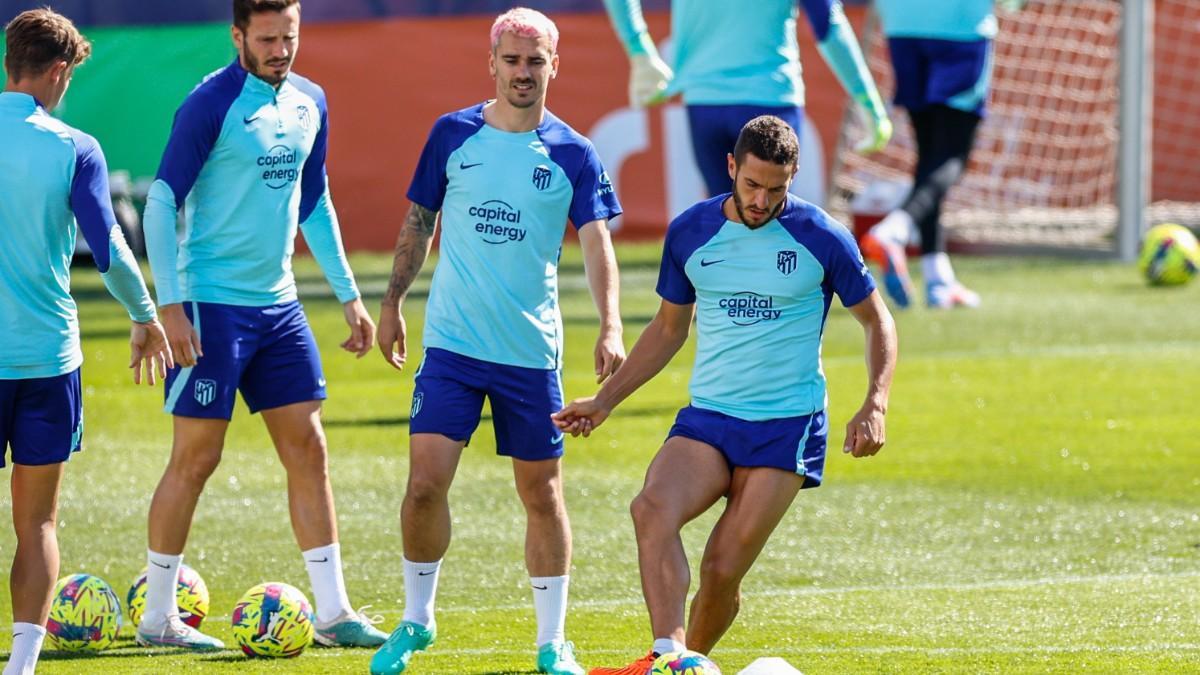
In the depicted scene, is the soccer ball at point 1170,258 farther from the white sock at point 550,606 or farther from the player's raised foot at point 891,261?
the white sock at point 550,606

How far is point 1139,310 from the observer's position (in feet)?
46.2

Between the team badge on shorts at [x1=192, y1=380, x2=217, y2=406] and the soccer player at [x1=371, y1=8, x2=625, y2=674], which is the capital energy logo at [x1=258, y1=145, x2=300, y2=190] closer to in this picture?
the soccer player at [x1=371, y1=8, x2=625, y2=674]

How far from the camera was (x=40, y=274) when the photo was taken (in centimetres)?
570

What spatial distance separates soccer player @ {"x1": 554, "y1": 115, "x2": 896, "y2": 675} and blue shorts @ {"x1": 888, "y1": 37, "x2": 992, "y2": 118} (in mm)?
7674

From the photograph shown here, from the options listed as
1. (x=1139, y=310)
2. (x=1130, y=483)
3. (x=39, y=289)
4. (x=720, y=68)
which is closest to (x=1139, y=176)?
(x=1139, y=310)

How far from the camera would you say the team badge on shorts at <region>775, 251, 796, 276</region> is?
19.3ft

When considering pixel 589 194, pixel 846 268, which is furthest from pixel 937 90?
pixel 846 268

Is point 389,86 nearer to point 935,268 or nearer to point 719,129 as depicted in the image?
point 935,268

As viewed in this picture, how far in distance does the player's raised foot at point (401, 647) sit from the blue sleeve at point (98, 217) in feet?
4.20

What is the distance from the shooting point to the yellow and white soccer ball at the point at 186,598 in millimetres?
6621

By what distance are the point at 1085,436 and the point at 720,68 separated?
2.72 meters

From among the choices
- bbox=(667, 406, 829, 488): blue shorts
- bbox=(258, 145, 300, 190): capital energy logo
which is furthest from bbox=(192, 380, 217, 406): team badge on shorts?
bbox=(667, 406, 829, 488): blue shorts

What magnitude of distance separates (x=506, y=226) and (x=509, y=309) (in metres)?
0.26

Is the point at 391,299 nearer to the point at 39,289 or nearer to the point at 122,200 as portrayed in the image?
the point at 39,289
